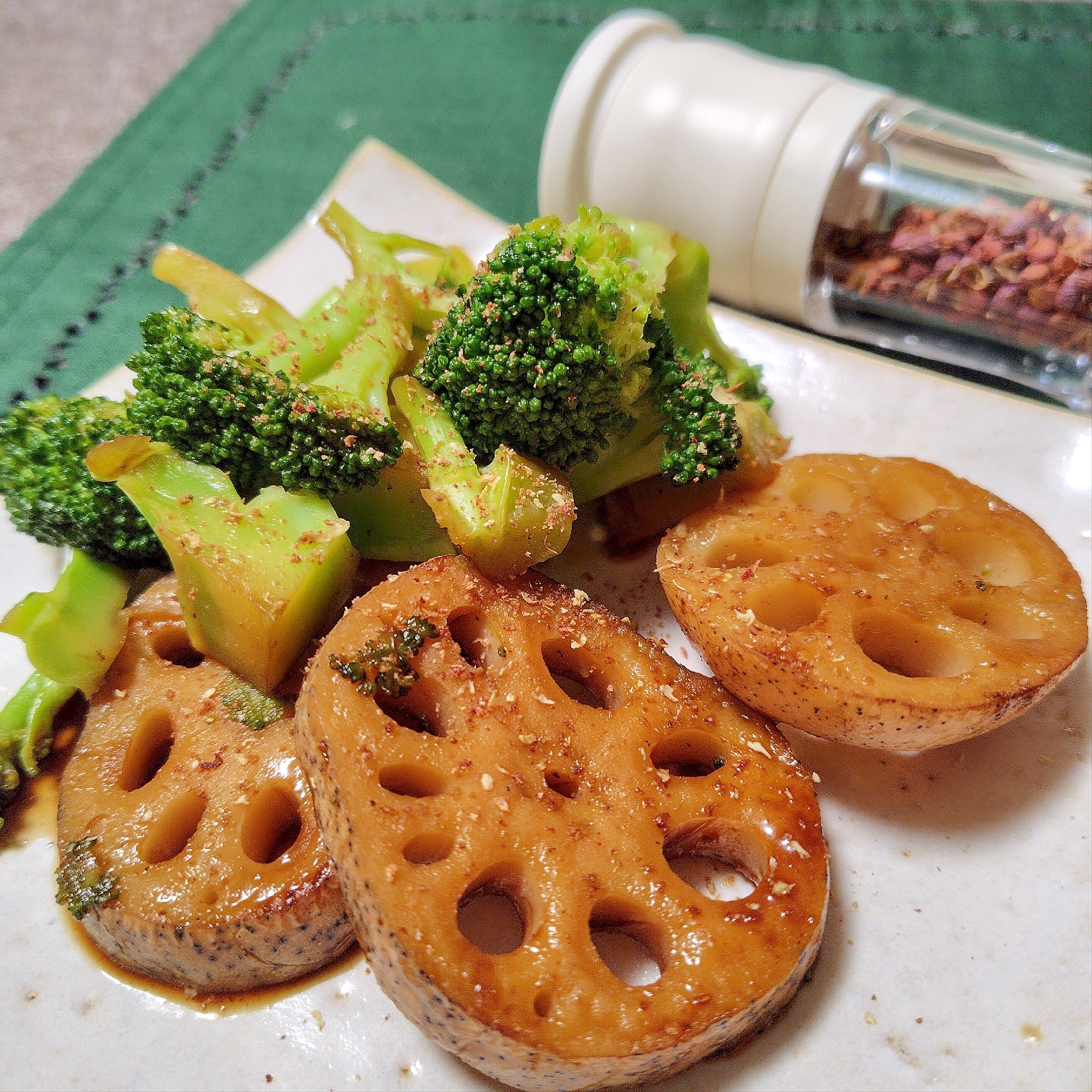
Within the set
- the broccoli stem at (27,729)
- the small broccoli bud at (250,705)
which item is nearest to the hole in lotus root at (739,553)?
the small broccoli bud at (250,705)

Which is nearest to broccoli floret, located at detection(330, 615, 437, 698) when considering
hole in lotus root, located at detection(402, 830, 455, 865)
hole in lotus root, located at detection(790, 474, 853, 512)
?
hole in lotus root, located at detection(402, 830, 455, 865)

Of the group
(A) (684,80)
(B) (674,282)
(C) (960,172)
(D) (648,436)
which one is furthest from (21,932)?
(C) (960,172)

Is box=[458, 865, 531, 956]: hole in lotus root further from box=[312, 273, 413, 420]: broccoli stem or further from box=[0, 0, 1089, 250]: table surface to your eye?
box=[0, 0, 1089, 250]: table surface

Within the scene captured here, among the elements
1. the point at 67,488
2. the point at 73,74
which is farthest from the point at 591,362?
the point at 73,74

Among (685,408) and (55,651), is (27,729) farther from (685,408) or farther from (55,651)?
(685,408)

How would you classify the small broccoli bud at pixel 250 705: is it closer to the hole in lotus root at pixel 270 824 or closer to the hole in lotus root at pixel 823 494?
the hole in lotus root at pixel 270 824

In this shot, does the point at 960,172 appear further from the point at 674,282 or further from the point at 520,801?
the point at 520,801
